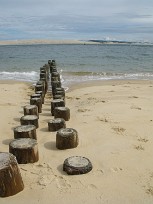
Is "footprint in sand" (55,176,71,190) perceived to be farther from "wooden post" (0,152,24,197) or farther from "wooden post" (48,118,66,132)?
"wooden post" (48,118,66,132)

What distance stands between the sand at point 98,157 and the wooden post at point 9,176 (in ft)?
0.30

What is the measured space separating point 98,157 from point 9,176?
1.73 metres

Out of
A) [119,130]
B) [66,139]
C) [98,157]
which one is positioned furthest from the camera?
[119,130]

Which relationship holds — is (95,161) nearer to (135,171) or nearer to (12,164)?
(135,171)

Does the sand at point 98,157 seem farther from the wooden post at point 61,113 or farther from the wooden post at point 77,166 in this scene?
the wooden post at point 61,113

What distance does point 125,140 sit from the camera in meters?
5.64

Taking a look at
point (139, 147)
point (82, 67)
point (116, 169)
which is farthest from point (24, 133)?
point (82, 67)

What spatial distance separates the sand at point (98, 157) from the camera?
3.81 metres

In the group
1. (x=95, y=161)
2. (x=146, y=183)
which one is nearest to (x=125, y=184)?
(x=146, y=183)

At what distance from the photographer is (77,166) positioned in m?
4.25

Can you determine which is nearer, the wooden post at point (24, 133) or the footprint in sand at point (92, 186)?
the footprint in sand at point (92, 186)

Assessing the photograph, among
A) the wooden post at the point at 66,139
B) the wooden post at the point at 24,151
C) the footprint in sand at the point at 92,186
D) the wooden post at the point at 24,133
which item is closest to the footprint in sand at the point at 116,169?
the footprint in sand at the point at 92,186

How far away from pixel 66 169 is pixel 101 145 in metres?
1.24

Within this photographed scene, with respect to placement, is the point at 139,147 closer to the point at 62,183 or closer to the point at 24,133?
the point at 62,183
